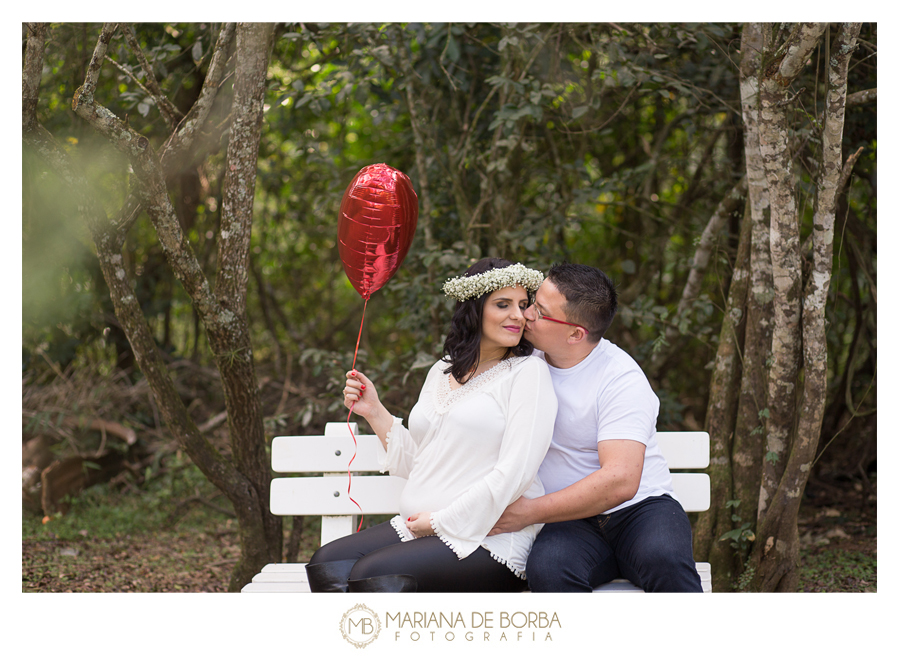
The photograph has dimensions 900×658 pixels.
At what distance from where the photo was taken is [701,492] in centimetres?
270

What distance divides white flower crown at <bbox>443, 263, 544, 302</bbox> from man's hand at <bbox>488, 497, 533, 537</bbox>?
0.67m

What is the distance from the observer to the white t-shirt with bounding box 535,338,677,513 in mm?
2215

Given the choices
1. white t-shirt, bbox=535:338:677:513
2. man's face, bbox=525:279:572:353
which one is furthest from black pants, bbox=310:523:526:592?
man's face, bbox=525:279:572:353

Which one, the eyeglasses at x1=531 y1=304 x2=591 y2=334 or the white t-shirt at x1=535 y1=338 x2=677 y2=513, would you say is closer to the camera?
the white t-shirt at x1=535 y1=338 x2=677 y2=513

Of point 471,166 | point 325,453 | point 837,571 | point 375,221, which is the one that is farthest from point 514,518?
point 471,166

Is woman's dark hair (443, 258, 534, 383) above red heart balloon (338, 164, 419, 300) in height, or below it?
below

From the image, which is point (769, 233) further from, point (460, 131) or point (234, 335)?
point (234, 335)

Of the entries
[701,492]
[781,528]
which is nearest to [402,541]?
[701,492]

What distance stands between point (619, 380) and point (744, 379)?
1046mm

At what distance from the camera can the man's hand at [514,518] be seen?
2.20 meters

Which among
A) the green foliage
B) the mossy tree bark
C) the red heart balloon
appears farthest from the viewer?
the green foliage

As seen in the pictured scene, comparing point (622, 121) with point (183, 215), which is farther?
point (183, 215)

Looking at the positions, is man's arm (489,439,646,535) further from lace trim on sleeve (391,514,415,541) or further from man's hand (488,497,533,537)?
lace trim on sleeve (391,514,415,541)

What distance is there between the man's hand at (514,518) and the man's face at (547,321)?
525 mm
